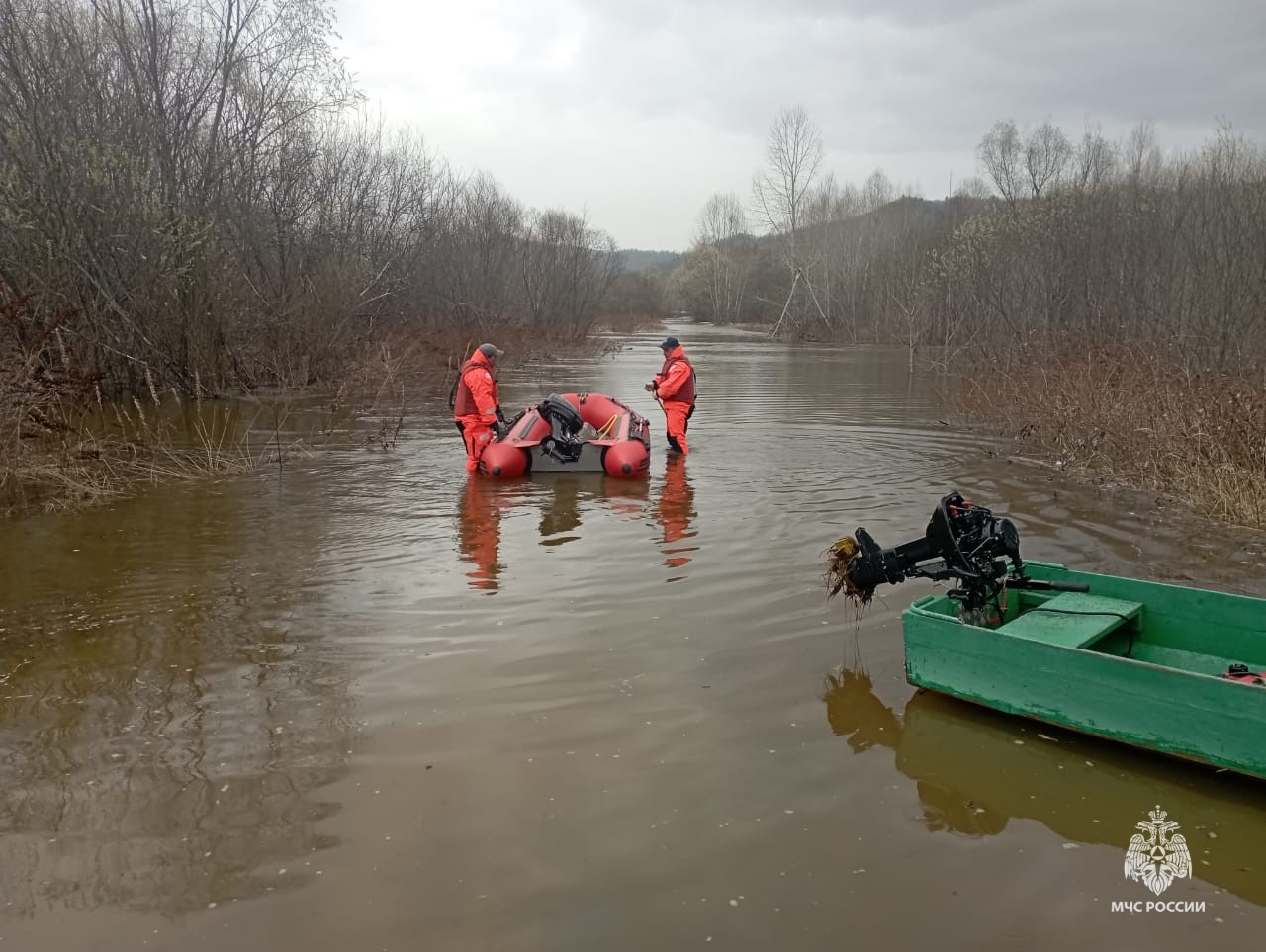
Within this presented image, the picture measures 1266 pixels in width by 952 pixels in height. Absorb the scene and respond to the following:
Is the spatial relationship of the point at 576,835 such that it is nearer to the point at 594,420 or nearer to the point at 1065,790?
the point at 1065,790

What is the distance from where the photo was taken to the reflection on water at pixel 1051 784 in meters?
3.41

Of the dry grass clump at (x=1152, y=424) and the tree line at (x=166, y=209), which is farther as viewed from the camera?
the tree line at (x=166, y=209)

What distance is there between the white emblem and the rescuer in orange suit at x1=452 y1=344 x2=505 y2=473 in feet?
26.0

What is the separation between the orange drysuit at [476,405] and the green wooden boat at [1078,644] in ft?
19.8

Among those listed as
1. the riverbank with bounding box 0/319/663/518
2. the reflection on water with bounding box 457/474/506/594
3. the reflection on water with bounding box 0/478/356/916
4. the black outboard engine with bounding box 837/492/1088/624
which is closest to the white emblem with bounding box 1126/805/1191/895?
the black outboard engine with bounding box 837/492/1088/624

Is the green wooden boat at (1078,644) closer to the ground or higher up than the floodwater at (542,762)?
higher up

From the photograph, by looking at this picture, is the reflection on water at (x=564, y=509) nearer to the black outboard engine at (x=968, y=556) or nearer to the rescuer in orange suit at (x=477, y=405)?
the rescuer in orange suit at (x=477, y=405)

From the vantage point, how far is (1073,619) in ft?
14.9

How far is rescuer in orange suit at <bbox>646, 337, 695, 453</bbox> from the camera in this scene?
11242 millimetres

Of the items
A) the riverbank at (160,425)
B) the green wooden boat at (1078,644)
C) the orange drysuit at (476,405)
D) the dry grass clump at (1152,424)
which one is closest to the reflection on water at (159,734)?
the riverbank at (160,425)

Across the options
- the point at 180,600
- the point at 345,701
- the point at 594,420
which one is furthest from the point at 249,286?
the point at 345,701

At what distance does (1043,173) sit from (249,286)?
3090cm

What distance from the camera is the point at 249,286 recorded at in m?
19.5

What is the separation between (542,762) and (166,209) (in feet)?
50.4
